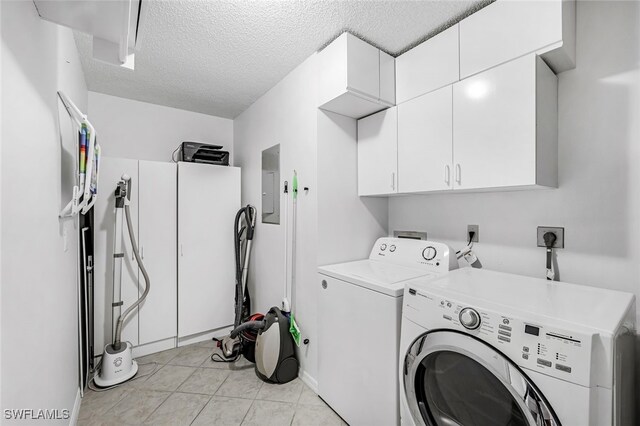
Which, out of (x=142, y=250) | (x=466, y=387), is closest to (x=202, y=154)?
(x=142, y=250)

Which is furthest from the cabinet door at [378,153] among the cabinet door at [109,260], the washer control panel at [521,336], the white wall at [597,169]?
the cabinet door at [109,260]

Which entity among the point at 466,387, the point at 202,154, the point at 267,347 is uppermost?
the point at 202,154

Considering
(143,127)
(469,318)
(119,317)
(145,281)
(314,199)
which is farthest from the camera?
(143,127)

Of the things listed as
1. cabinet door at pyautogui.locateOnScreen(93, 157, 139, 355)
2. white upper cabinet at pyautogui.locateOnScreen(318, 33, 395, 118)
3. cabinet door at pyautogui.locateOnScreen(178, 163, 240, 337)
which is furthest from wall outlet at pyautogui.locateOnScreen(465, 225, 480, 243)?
cabinet door at pyautogui.locateOnScreen(93, 157, 139, 355)

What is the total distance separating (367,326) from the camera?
5.16ft

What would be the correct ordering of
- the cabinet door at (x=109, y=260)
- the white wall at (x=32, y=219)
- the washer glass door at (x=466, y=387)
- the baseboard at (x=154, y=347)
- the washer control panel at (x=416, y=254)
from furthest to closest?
the baseboard at (x=154, y=347), the cabinet door at (x=109, y=260), the washer control panel at (x=416, y=254), the washer glass door at (x=466, y=387), the white wall at (x=32, y=219)

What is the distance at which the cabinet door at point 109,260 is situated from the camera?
2414 millimetres

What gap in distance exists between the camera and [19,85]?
2.91ft

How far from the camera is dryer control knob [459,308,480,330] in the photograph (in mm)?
1062

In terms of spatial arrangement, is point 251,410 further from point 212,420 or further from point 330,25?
point 330,25

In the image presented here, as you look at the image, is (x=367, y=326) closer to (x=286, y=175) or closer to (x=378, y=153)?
(x=378, y=153)

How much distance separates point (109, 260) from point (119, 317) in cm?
50

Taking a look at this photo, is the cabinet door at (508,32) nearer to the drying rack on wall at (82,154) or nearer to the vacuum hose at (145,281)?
the drying rack on wall at (82,154)

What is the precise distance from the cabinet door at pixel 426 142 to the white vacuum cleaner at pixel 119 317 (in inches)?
88.5
